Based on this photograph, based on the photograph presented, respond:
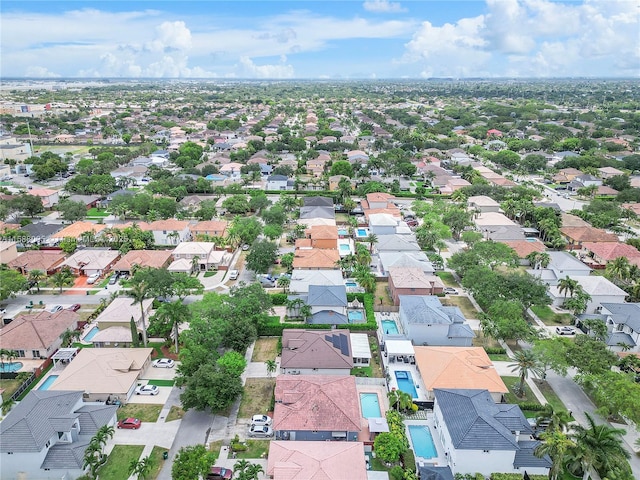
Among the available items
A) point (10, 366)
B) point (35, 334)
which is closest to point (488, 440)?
point (35, 334)

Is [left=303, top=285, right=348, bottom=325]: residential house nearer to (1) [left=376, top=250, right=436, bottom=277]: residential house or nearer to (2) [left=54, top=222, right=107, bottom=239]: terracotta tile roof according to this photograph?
(1) [left=376, top=250, right=436, bottom=277]: residential house

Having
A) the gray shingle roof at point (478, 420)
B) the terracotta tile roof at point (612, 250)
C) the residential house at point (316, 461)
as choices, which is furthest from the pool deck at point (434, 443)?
the terracotta tile roof at point (612, 250)

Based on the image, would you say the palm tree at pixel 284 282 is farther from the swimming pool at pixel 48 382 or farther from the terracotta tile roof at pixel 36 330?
the swimming pool at pixel 48 382

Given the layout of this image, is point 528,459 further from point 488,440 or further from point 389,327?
point 389,327

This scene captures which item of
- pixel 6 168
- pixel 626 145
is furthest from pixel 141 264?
pixel 626 145

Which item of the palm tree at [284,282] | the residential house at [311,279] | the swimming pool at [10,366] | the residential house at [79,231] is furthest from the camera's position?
the residential house at [79,231]

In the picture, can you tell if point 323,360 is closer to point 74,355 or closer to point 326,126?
point 74,355

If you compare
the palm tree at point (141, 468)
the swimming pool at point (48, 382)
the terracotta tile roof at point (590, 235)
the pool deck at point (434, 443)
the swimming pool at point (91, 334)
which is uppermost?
the terracotta tile roof at point (590, 235)
